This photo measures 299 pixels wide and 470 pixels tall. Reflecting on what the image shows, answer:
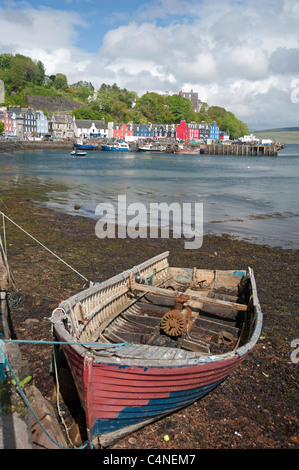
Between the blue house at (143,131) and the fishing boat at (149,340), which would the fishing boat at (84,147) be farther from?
the fishing boat at (149,340)

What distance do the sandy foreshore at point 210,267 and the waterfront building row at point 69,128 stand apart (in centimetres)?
12891

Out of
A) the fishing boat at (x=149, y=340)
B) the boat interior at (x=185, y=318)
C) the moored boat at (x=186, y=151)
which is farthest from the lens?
the moored boat at (x=186, y=151)

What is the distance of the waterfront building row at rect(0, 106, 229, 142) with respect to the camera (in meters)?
137

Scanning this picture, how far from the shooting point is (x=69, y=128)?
509 feet

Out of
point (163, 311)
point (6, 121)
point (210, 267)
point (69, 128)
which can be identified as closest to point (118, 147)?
point (69, 128)

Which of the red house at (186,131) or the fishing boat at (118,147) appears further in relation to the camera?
the red house at (186,131)

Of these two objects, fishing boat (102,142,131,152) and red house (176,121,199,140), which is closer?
fishing boat (102,142,131,152)

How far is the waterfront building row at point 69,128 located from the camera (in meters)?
137

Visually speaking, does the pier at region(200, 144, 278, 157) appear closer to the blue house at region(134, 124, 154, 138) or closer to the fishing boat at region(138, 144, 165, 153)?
the fishing boat at region(138, 144, 165, 153)

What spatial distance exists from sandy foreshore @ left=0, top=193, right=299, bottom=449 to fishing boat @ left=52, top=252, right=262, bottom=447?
0.47 m

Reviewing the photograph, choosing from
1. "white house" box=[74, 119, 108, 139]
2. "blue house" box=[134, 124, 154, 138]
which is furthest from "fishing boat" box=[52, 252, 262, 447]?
"blue house" box=[134, 124, 154, 138]

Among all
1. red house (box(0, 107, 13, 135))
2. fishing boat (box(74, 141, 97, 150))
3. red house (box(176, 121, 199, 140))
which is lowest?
fishing boat (box(74, 141, 97, 150))

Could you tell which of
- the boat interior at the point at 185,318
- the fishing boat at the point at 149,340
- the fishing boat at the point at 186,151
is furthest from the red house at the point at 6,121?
the boat interior at the point at 185,318

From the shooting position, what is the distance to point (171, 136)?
18588 centimetres
